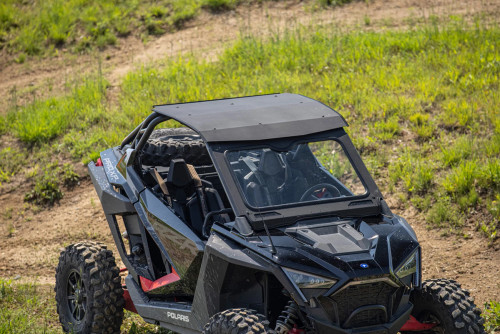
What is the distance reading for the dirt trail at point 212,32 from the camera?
12.7 meters

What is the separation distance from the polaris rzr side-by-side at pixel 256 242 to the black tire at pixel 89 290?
0.01 meters

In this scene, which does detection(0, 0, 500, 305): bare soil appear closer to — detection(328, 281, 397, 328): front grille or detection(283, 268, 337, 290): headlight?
detection(328, 281, 397, 328): front grille

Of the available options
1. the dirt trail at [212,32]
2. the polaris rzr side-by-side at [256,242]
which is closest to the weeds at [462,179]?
the polaris rzr side-by-side at [256,242]

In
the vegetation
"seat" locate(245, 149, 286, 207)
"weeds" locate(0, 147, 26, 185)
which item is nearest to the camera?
"seat" locate(245, 149, 286, 207)

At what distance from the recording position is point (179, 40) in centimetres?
1369

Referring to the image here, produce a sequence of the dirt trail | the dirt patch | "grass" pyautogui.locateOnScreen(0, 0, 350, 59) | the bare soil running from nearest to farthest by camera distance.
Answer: the dirt patch
the bare soil
the dirt trail
"grass" pyautogui.locateOnScreen(0, 0, 350, 59)

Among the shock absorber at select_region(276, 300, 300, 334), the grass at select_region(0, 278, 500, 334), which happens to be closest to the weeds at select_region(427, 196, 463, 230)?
→ the grass at select_region(0, 278, 500, 334)

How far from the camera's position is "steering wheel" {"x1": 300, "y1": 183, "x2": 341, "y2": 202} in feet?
16.7

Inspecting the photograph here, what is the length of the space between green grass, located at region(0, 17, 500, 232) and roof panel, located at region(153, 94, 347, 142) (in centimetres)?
322

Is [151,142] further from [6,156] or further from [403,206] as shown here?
[6,156]

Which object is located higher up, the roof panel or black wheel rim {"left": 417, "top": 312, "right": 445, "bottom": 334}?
the roof panel

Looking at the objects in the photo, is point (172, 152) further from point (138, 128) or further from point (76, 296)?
point (76, 296)

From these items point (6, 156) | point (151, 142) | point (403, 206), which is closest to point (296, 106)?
point (151, 142)

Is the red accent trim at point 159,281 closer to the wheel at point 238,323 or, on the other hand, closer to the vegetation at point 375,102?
the wheel at point 238,323
